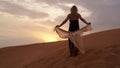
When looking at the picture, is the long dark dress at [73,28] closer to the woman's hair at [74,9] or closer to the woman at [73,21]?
the woman at [73,21]

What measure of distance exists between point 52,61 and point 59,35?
137 cm

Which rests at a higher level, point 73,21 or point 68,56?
point 73,21

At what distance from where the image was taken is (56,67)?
16.7 meters

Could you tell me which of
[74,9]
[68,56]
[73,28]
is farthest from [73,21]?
[68,56]

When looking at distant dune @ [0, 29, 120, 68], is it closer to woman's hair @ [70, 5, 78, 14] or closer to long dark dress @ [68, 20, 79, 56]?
long dark dress @ [68, 20, 79, 56]

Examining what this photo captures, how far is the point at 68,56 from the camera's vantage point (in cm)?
1720

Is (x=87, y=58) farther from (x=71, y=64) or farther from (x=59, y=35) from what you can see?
(x=59, y=35)

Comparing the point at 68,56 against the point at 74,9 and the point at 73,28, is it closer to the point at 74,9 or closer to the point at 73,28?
the point at 73,28

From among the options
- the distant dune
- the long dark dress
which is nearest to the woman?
the long dark dress

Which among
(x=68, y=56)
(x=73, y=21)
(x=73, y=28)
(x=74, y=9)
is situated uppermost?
(x=74, y=9)

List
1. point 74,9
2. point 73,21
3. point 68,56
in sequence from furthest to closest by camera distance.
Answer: point 68,56 < point 73,21 < point 74,9

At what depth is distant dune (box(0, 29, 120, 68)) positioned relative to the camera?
1530 centimetres

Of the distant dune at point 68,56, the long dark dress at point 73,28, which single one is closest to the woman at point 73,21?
the long dark dress at point 73,28

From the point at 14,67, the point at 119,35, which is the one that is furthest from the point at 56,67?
the point at 14,67
